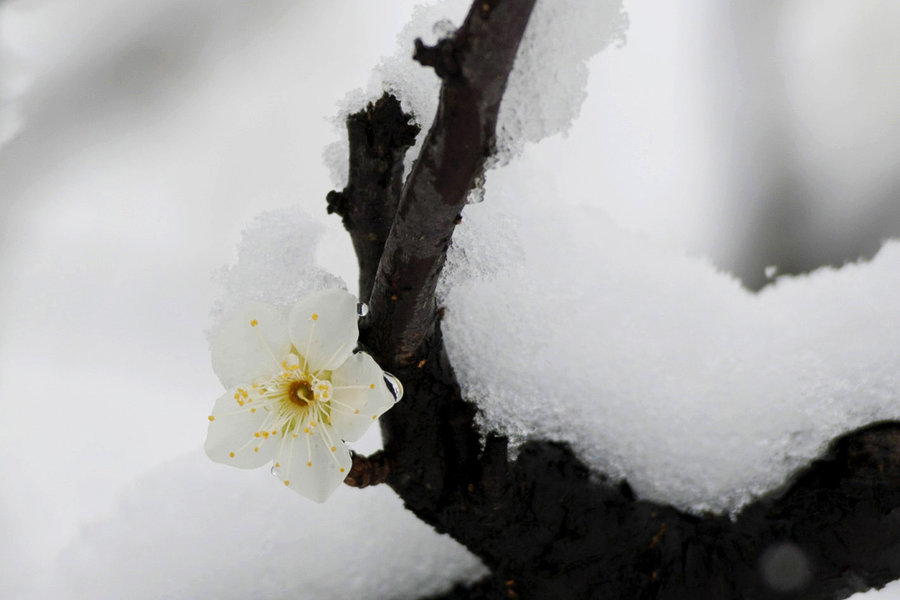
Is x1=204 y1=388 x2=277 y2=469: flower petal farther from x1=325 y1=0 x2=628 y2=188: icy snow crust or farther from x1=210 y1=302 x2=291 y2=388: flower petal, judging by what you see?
x1=325 y1=0 x2=628 y2=188: icy snow crust

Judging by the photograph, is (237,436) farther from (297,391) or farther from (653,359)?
(653,359)

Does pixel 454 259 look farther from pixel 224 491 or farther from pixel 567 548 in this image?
pixel 224 491

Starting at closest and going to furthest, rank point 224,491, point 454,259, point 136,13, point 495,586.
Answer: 1. point 454,259
2. point 495,586
3. point 224,491
4. point 136,13

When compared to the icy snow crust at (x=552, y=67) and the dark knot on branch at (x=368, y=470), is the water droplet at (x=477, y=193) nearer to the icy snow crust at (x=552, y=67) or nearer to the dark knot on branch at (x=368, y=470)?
the icy snow crust at (x=552, y=67)

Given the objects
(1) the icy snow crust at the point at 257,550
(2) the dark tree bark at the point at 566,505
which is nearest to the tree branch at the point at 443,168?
(2) the dark tree bark at the point at 566,505

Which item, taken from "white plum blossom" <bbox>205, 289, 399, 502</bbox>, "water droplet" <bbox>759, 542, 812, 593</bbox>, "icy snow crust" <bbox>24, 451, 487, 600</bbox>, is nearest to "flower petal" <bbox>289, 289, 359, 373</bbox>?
"white plum blossom" <bbox>205, 289, 399, 502</bbox>

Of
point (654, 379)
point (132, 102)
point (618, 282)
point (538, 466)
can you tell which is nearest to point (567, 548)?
point (538, 466)
